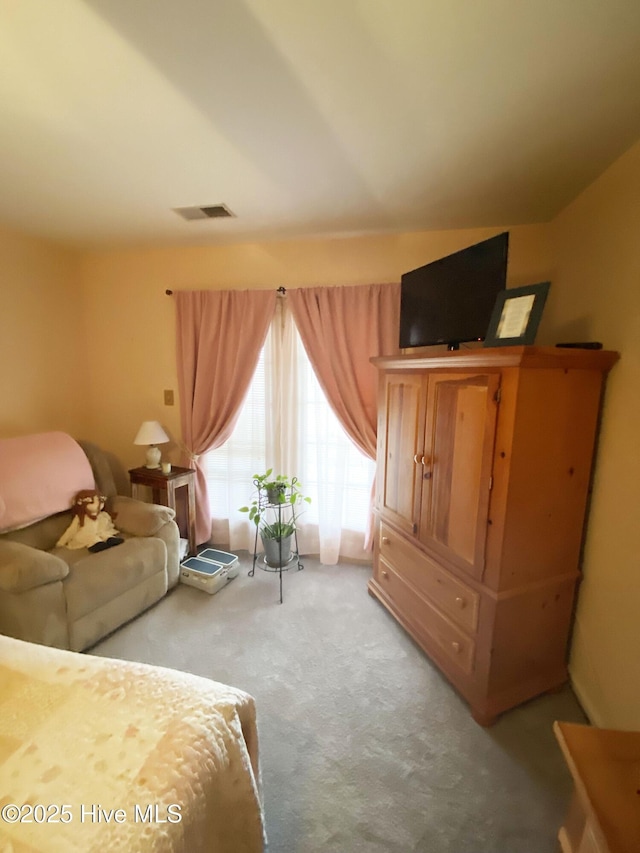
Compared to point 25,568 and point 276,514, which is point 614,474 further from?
point 25,568

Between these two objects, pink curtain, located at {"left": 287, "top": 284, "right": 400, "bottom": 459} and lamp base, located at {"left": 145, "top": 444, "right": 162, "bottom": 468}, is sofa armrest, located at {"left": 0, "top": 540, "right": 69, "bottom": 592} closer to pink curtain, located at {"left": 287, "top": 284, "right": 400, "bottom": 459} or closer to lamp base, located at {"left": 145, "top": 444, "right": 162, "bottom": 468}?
lamp base, located at {"left": 145, "top": 444, "right": 162, "bottom": 468}

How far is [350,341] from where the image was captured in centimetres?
264

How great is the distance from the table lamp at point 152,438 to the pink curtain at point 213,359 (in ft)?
0.71

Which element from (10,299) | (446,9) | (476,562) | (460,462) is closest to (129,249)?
(10,299)

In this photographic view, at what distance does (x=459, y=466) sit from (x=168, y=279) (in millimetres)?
Result: 2594

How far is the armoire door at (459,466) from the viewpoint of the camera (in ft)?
5.17

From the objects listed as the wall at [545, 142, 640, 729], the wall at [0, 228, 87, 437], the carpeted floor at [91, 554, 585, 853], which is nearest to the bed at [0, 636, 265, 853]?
the carpeted floor at [91, 554, 585, 853]

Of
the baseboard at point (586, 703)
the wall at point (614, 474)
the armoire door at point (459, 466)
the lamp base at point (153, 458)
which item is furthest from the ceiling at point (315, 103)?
the baseboard at point (586, 703)

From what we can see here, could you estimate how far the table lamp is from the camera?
9.02 ft

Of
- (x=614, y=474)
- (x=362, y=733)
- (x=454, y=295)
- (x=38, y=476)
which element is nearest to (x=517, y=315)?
(x=454, y=295)

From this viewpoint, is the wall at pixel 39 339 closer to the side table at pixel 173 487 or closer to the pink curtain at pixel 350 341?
the side table at pixel 173 487

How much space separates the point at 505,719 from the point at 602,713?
0.39m

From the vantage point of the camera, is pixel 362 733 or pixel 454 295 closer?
pixel 362 733

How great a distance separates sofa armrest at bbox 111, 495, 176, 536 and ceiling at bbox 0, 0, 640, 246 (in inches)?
72.5
